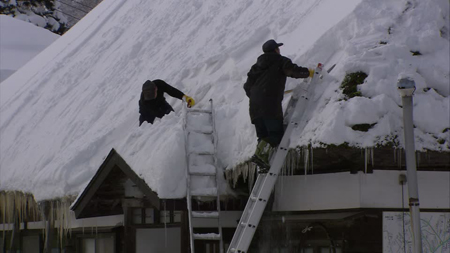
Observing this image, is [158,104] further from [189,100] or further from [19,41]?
[19,41]

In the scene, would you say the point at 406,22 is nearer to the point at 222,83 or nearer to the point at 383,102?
the point at 383,102

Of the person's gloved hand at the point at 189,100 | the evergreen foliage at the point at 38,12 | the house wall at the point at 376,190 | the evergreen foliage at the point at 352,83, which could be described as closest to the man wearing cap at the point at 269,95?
the evergreen foliage at the point at 352,83

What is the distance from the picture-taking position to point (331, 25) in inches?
302

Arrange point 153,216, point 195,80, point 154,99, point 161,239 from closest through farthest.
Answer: point 154,99, point 195,80, point 153,216, point 161,239

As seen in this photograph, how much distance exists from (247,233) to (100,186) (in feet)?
8.16

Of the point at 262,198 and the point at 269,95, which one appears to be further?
the point at 269,95

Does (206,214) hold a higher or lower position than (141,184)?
A: lower

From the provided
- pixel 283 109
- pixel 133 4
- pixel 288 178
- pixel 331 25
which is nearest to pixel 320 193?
pixel 288 178

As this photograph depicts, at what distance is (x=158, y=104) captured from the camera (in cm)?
884

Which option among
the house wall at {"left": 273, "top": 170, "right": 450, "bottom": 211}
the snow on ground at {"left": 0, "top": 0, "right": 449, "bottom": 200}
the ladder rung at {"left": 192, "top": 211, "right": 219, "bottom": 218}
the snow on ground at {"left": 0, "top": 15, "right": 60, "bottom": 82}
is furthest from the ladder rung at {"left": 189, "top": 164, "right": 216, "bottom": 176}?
the snow on ground at {"left": 0, "top": 15, "right": 60, "bottom": 82}

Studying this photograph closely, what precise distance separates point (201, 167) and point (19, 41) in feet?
54.2

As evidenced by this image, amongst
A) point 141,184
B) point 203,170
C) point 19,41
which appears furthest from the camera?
point 19,41

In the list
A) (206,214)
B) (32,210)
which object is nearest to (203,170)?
(206,214)

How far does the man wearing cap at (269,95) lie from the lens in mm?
6918
